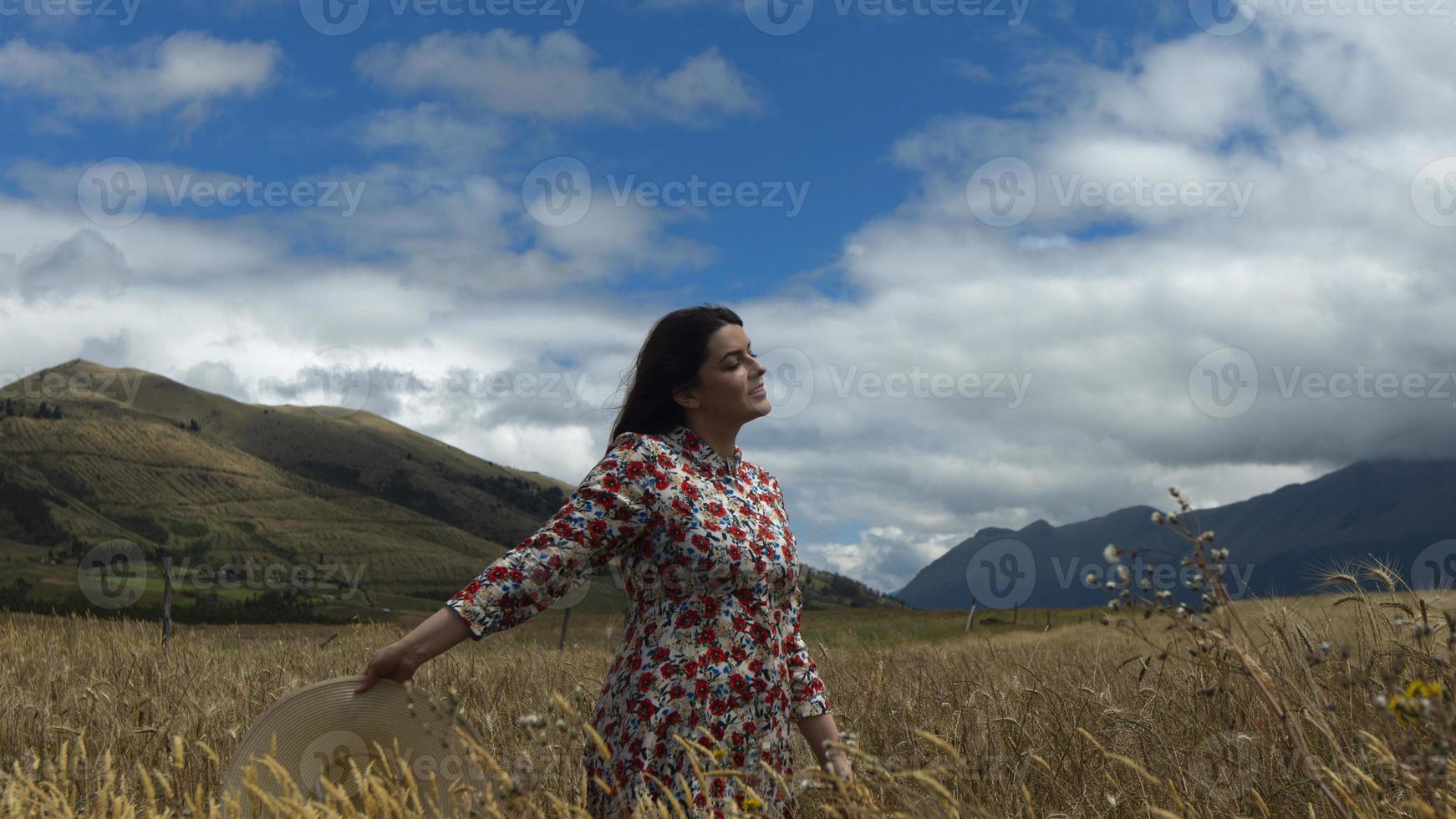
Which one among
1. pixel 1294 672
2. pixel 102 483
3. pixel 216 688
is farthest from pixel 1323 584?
pixel 102 483

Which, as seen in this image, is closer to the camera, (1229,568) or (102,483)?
(1229,568)

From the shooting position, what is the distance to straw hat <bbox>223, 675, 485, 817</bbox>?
9.28ft

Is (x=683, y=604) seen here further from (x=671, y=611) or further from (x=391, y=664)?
(x=391, y=664)

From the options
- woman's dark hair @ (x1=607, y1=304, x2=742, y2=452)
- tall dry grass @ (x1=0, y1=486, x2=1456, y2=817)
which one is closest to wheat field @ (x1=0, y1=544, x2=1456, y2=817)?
tall dry grass @ (x1=0, y1=486, x2=1456, y2=817)

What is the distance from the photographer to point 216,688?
257 inches

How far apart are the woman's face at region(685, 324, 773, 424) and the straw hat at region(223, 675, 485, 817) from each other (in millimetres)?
1317

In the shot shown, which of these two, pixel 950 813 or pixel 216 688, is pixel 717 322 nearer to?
pixel 950 813

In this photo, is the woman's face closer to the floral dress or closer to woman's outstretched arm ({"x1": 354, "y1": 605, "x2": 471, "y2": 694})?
the floral dress

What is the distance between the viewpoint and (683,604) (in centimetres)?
337

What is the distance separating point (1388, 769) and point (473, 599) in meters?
2.67

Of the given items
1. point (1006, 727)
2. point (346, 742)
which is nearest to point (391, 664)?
point (346, 742)

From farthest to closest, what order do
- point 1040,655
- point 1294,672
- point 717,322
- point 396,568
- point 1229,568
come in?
point 396,568 → point 1040,655 → point 1294,672 → point 717,322 → point 1229,568

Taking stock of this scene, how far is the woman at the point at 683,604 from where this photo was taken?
10.4 feet

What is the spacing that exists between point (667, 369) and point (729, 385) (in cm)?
23
